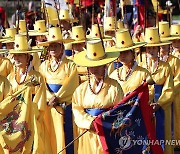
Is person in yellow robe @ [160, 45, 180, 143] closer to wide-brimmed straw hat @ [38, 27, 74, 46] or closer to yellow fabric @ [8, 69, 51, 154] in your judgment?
wide-brimmed straw hat @ [38, 27, 74, 46]

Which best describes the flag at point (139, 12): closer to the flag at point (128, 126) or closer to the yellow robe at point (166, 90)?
the yellow robe at point (166, 90)

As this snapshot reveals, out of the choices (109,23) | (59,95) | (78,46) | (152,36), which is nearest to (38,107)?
(59,95)

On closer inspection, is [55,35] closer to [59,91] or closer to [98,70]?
[59,91]

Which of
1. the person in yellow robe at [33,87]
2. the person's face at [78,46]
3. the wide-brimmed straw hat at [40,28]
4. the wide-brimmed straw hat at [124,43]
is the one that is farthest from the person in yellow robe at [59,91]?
the wide-brimmed straw hat at [40,28]

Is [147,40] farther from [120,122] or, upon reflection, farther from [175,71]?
[120,122]

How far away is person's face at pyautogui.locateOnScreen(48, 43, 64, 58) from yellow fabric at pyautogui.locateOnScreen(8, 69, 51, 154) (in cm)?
39

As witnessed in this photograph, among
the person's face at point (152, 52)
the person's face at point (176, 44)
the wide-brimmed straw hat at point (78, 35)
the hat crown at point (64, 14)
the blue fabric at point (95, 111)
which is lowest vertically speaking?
the blue fabric at point (95, 111)

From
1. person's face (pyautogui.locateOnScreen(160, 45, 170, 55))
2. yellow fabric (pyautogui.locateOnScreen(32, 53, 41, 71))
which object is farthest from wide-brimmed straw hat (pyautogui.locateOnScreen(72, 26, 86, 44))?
person's face (pyautogui.locateOnScreen(160, 45, 170, 55))

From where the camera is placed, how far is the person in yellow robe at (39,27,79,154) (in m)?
7.99

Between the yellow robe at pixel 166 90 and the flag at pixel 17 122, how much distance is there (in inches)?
61.8

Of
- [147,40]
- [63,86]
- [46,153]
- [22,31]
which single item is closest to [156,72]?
[147,40]

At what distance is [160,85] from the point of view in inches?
318

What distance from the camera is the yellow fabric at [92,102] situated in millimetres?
6719

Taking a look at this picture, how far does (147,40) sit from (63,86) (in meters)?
1.22
